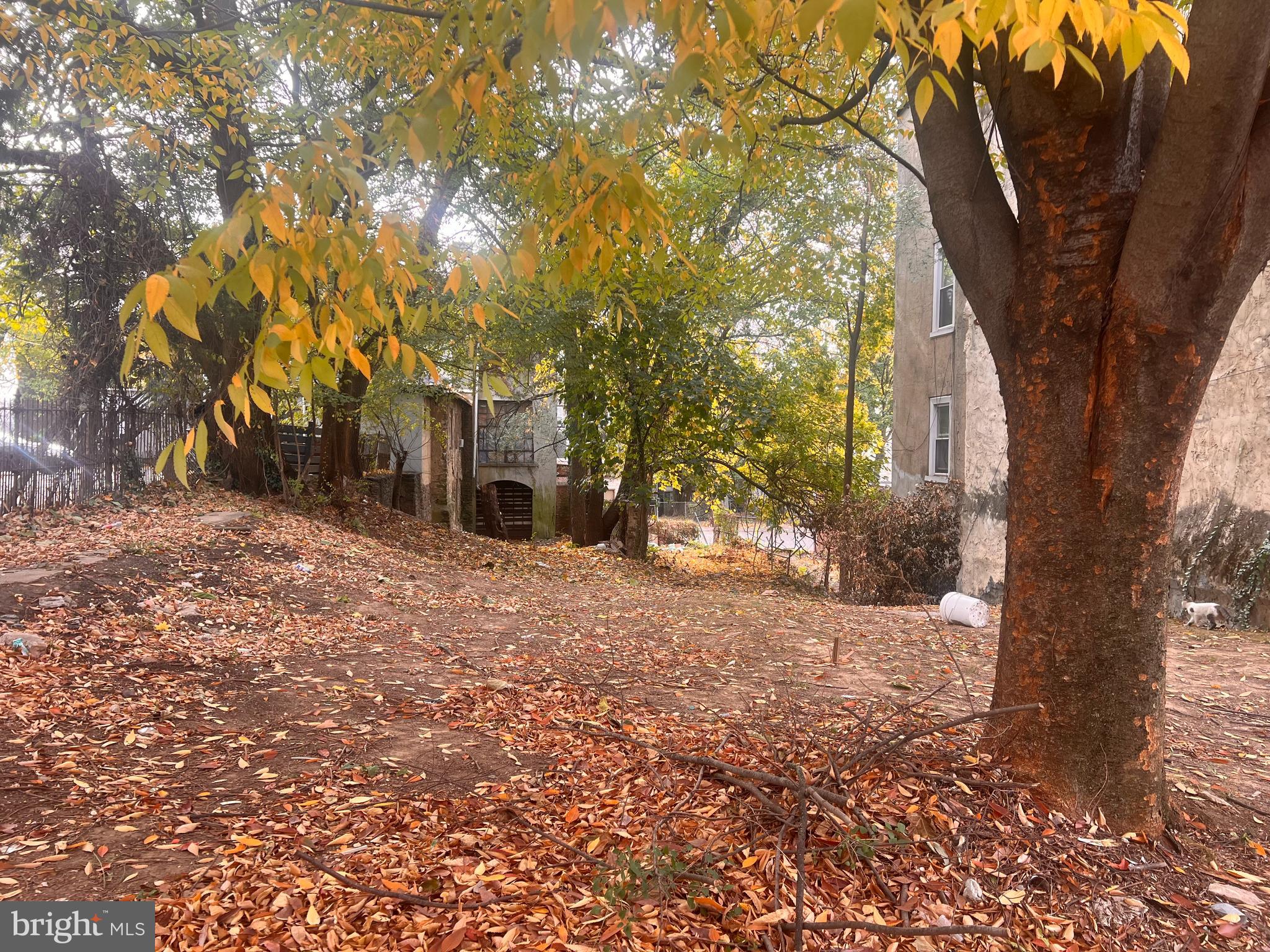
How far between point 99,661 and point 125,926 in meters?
3.10

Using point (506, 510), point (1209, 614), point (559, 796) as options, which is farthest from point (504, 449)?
point (559, 796)

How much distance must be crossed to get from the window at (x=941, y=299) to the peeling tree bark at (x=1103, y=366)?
11.8 metres

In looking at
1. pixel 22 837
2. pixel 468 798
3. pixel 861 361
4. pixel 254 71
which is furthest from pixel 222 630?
pixel 861 361

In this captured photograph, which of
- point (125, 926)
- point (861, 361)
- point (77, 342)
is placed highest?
point (861, 361)

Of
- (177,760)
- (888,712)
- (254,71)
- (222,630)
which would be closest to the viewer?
(177,760)

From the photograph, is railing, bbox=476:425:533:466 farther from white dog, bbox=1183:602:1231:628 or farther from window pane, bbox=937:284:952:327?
white dog, bbox=1183:602:1231:628

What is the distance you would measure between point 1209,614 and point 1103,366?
711 centimetres

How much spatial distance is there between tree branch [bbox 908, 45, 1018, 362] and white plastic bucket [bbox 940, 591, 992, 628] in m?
5.75

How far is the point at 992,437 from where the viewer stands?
10898 mm

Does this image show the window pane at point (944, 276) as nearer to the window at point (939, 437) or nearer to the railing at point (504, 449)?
the window at point (939, 437)

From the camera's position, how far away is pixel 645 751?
3646mm

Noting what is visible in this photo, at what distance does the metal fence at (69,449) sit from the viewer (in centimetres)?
1080

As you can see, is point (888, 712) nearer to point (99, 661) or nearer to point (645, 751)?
point (645, 751)

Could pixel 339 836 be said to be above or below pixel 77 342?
below
